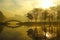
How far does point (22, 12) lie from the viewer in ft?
21.5

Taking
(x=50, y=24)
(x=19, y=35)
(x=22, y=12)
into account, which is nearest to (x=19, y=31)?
(x=19, y=35)

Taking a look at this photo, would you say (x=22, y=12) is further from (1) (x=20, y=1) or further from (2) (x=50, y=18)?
(2) (x=50, y=18)

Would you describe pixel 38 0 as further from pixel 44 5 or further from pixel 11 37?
pixel 11 37

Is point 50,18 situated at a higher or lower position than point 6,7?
lower

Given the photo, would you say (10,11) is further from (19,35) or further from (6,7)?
(19,35)

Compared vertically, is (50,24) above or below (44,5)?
below

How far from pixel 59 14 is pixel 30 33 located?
1155 millimetres

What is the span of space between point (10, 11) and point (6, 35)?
809mm

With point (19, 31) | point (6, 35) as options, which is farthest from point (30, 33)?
point (6, 35)

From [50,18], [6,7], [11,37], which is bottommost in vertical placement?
[11,37]

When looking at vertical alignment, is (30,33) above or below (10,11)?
below

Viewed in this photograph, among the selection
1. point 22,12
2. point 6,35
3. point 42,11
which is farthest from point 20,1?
point 6,35

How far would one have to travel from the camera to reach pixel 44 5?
6613 millimetres

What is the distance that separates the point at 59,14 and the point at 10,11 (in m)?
1.64
